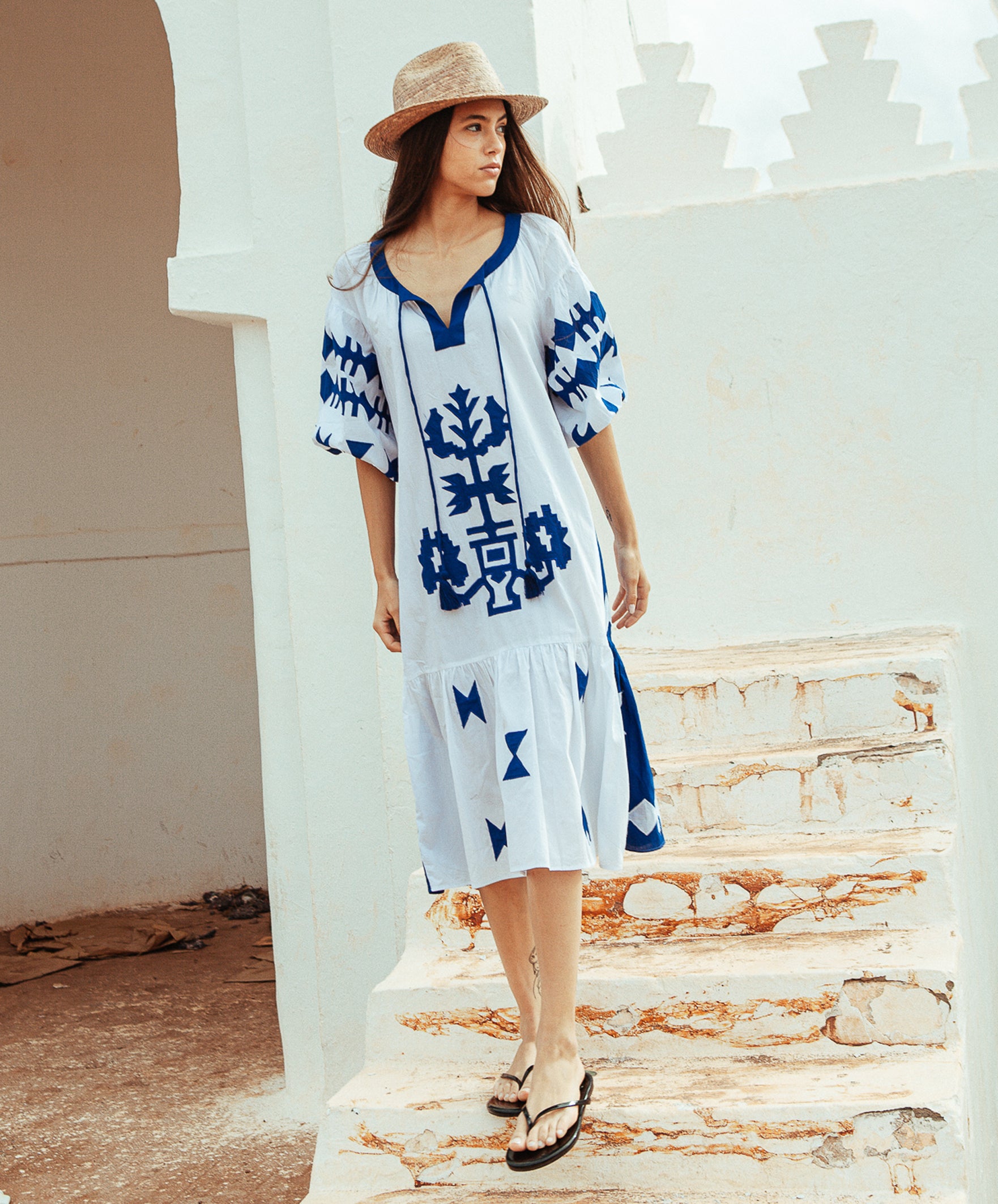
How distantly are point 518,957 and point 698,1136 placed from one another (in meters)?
0.41

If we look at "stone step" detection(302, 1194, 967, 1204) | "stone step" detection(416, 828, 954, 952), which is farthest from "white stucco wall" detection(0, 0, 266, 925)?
"stone step" detection(302, 1194, 967, 1204)

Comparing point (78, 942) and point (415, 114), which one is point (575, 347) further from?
point (78, 942)

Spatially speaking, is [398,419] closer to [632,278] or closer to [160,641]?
[632,278]

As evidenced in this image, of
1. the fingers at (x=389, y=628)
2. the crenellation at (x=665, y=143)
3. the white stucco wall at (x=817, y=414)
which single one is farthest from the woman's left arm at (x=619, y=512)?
the crenellation at (x=665, y=143)

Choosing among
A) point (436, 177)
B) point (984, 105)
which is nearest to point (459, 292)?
point (436, 177)

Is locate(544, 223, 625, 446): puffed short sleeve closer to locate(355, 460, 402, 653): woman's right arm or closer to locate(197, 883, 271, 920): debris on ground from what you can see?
locate(355, 460, 402, 653): woman's right arm

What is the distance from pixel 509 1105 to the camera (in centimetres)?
231

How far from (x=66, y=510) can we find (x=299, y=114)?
3.59 m

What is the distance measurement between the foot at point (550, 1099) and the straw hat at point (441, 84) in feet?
5.01

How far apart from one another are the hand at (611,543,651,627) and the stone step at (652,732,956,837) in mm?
735

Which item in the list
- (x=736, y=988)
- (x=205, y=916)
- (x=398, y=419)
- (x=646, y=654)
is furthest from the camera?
(x=205, y=916)

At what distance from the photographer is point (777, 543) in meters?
3.68

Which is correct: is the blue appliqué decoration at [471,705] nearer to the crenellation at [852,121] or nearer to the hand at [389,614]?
the hand at [389,614]

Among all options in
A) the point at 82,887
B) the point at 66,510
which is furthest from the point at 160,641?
the point at 82,887
